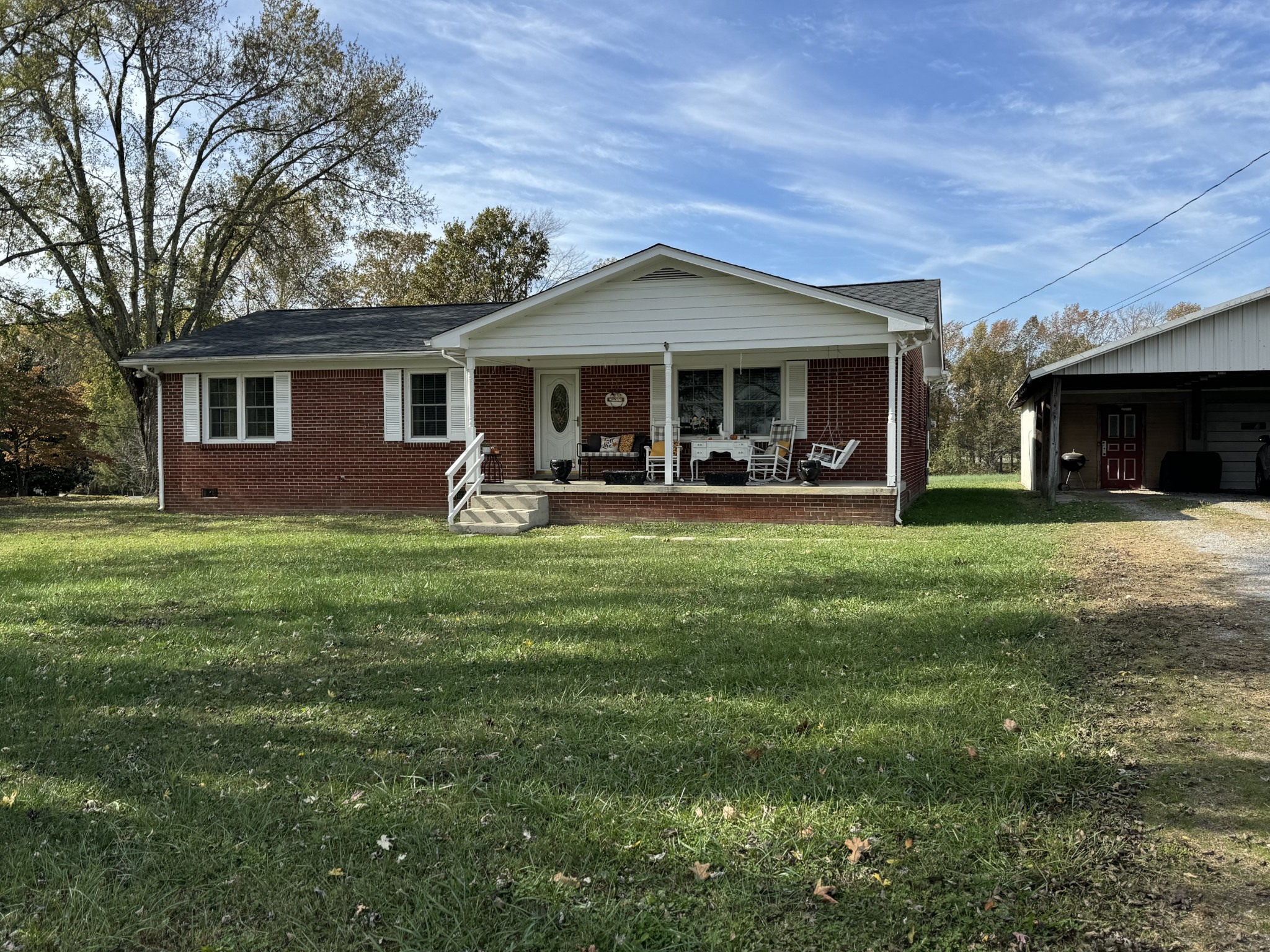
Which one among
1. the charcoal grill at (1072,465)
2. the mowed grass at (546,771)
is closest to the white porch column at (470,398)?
the mowed grass at (546,771)

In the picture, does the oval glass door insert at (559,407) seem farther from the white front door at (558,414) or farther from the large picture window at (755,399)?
the large picture window at (755,399)

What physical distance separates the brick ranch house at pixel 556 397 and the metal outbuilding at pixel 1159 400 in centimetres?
284

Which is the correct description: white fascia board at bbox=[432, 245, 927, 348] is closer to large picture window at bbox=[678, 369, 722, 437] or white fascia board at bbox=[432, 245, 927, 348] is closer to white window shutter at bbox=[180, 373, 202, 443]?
large picture window at bbox=[678, 369, 722, 437]

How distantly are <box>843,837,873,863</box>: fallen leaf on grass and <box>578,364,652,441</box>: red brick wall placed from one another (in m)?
13.0

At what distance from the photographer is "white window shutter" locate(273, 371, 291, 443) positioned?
635 inches

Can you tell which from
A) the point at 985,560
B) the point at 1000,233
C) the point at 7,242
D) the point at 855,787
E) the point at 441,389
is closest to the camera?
the point at 855,787

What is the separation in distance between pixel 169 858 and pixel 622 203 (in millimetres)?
27694

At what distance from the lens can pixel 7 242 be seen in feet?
67.1

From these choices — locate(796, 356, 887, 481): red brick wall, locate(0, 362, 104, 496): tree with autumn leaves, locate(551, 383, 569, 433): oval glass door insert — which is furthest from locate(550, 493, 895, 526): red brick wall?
locate(0, 362, 104, 496): tree with autumn leaves

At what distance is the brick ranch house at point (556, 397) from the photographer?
43.3 feet

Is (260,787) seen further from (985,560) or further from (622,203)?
(622,203)

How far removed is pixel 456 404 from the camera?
15727 mm

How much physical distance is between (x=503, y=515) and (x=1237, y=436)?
1552 cm

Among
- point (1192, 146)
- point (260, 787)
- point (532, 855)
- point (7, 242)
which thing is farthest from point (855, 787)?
point (1192, 146)
